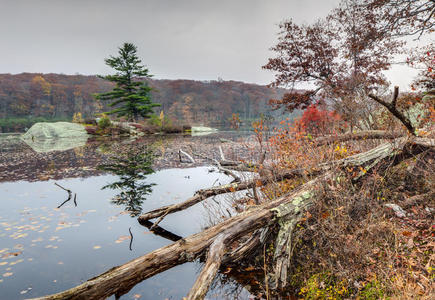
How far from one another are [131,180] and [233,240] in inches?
258

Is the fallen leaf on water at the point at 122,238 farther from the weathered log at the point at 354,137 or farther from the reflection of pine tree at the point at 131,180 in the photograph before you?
the weathered log at the point at 354,137

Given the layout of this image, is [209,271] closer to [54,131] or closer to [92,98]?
[54,131]

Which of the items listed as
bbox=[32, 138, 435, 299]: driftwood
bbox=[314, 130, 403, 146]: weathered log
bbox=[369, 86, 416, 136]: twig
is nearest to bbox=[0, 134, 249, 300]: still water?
bbox=[32, 138, 435, 299]: driftwood

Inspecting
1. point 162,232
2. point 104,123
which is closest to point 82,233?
point 162,232

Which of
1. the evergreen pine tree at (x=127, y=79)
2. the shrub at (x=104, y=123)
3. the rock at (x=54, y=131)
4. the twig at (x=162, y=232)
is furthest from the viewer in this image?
the evergreen pine tree at (x=127, y=79)

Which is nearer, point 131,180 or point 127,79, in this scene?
point 131,180

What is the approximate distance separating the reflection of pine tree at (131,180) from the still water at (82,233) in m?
0.07

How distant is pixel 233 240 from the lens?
2996mm

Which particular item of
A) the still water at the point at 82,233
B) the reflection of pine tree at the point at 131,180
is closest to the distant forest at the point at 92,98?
the reflection of pine tree at the point at 131,180

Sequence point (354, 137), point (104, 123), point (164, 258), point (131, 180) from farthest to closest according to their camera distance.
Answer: point (104, 123) → point (131, 180) → point (354, 137) → point (164, 258)

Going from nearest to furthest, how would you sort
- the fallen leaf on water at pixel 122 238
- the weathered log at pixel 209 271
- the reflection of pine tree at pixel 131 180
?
the weathered log at pixel 209 271 → the fallen leaf on water at pixel 122 238 → the reflection of pine tree at pixel 131 180

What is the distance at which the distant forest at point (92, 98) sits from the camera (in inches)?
2457

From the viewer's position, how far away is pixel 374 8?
794 cm

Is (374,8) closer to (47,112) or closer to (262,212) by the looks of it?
(262,212)
